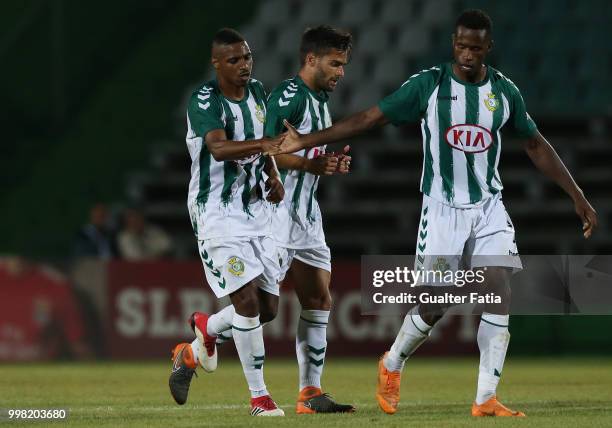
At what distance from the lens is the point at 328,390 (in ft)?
30.7

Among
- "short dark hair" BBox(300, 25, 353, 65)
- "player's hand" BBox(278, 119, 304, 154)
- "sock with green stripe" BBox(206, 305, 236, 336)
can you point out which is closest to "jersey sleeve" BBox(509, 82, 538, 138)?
"short dark hair" BBox(300, 25, 353, 65)

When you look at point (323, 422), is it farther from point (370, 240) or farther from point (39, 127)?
point (39, 127)

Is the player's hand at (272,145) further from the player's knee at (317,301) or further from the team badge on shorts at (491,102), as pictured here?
the player's knee at (317,301)

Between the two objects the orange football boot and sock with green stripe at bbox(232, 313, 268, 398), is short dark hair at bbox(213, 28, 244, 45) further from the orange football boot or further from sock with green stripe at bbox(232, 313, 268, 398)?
the orange football boot

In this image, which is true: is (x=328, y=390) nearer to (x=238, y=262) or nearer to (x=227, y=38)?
(x=238, y=262)

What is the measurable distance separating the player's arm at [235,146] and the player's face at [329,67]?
860mm

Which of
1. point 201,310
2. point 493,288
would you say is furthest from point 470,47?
point 201,310

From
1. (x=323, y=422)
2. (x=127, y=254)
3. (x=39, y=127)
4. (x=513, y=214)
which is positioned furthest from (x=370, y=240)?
(x=323, y=422)

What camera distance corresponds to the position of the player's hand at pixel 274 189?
727 cm

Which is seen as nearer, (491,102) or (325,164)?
(325,164)

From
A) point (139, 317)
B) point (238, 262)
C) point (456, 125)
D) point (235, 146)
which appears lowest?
point (139, 317)

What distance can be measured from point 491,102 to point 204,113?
1527 millimetres

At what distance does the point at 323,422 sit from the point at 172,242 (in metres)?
9.77

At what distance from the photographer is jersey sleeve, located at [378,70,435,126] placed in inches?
274
